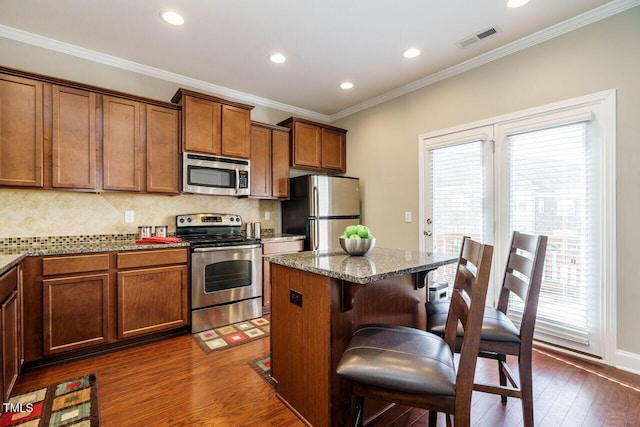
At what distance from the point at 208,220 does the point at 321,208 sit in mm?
1388

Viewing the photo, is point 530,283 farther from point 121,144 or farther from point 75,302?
point 121,144

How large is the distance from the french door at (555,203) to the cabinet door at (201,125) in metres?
2.59

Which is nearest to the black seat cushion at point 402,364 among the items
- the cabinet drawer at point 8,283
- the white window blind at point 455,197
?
the cabinet drawer at point 8,283

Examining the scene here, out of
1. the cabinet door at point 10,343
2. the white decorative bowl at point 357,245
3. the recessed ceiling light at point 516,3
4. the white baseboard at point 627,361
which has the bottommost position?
the white baseboard at point 627,361

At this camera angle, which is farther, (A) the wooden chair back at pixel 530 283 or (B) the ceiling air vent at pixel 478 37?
(B) the ceiling air vent at pixel 478 37

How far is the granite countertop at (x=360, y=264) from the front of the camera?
4.42 feet

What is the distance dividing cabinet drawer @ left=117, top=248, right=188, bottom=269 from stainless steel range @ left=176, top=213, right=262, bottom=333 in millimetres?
118

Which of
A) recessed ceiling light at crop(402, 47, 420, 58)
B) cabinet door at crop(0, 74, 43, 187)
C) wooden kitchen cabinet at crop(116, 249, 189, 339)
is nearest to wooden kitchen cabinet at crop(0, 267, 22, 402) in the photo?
wooden kitchen cabinet at crop(116, 249, 189, 339)

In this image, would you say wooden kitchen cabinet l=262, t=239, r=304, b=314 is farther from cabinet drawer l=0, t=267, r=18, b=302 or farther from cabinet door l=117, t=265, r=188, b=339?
cabinet drawer l=0, t=267, r=18, b=302

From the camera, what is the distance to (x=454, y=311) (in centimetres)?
137

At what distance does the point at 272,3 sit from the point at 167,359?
2.93m

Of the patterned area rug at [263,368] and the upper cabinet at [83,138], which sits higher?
the upper cabinet at [83,138]

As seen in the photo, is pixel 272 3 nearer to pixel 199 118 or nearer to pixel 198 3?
pixel 198 3

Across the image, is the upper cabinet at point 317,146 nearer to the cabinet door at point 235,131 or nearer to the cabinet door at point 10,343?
the cabinet door at point 235,131
